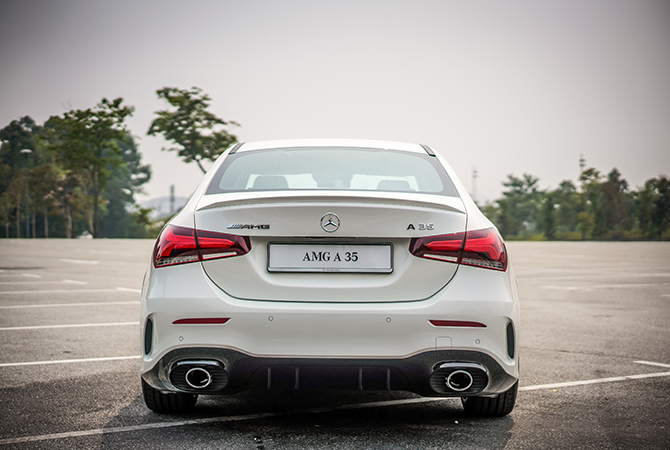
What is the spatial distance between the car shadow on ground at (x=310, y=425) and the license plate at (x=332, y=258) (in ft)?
2.98

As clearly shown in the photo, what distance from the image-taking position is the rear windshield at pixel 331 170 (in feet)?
12.7

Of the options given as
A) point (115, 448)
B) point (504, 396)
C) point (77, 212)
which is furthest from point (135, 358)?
point (77, 212)

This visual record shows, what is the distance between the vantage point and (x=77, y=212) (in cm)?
8225

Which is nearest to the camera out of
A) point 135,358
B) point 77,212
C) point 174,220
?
point 174,220

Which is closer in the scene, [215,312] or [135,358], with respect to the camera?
[215,312]

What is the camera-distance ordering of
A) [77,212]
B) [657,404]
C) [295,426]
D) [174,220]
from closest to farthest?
1. [174,220]
2. [295,426]
3. [657,404]
4. [77,212]

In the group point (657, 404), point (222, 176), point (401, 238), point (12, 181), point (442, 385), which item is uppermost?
point (12, 181)

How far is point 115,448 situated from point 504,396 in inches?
82.6

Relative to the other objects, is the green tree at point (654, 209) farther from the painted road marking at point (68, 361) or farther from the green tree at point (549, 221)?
the painted road marking at point (68, 361)

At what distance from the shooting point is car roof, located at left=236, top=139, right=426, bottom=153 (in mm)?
4438

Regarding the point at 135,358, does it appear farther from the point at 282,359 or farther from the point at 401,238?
the point at 401,238

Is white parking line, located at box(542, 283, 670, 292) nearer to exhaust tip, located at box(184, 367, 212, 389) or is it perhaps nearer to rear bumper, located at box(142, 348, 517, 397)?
rear bumper, located at box(142, 348, 517, 397)

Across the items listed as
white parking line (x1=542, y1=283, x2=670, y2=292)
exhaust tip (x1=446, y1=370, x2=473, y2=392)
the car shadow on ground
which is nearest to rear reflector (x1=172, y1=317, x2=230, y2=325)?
the car shadow on ground

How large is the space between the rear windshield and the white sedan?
0.53 metres
